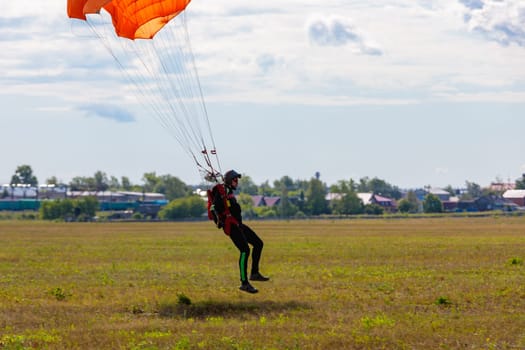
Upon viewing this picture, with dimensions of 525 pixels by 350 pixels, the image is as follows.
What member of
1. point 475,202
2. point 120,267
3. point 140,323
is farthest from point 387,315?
point 475,202

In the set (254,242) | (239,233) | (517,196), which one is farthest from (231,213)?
(517,196)

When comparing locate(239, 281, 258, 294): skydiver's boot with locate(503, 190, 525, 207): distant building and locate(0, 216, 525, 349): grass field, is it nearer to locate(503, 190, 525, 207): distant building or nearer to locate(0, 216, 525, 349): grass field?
locate(0, 216, 525, 349): grass field

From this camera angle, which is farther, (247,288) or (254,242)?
(254,242)

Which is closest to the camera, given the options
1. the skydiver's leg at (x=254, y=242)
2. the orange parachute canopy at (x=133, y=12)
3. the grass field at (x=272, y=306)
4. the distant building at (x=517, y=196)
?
the grass field at (x=272, y=306)

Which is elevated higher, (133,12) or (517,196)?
(517,196)

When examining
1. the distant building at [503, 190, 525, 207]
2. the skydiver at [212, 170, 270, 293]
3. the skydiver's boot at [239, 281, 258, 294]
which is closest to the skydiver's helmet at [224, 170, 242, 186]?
the skydiver at [212, 170, 270, 293]

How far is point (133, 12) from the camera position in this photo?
18672mm

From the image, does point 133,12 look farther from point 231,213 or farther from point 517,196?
point 517,196

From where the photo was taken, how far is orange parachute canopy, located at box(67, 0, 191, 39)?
1830 cm

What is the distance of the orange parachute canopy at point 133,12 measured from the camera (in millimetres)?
18297

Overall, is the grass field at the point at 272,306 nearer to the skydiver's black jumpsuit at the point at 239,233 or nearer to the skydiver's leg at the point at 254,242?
the skydiver's leg at the point at 254,242

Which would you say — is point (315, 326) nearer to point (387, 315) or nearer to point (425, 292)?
point (387, 315)

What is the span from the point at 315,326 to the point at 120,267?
13641 mm

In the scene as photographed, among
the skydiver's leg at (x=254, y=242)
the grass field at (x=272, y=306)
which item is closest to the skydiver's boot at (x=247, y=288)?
the grass field at (x=272, y=306)
